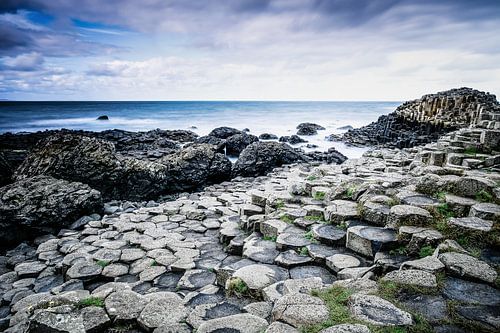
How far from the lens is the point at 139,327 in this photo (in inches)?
127

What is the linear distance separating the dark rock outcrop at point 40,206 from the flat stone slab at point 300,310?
6.59 m

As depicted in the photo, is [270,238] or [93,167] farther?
[93,167]

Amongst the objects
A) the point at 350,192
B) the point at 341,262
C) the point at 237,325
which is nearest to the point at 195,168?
the point at 350,192

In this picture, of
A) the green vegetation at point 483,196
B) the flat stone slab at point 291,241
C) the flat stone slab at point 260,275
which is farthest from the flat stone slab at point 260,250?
the green vegetation at point 483,196

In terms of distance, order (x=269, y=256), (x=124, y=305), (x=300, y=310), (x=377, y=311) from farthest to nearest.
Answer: (x=269, y=256) → (x=124, y=305) → (x=300, y=310) → (x=377, y=311)

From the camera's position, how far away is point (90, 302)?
3.50 m

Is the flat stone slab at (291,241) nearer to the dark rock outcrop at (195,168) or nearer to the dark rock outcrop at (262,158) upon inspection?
the dark rock outcrop at (195,168)

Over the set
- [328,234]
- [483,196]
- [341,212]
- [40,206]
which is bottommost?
[40,206]

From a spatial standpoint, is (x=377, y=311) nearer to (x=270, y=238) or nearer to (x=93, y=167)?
(x=270, y=238)

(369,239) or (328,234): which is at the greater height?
(369,239)

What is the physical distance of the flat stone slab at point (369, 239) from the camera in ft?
13.4

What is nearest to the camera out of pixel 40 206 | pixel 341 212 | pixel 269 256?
pixel 269 256

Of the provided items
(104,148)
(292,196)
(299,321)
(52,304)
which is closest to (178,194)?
(104,148)

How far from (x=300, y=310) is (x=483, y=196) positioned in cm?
352
